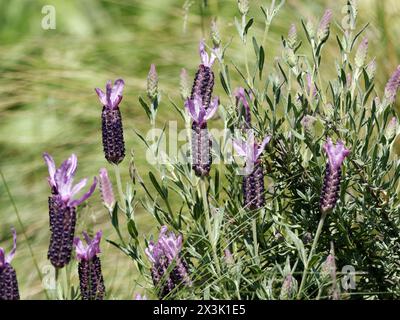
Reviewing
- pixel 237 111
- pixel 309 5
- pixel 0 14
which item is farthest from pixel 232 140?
pixel 0 14

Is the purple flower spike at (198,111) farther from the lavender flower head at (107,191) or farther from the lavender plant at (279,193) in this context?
the lavender flower head at (107,191)

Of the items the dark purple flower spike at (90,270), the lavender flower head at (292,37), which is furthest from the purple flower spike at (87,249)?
the lavender flower head at (292,37)

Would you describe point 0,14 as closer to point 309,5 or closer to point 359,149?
point 309,5

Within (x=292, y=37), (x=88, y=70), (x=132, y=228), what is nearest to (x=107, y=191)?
(x=132, y=228)

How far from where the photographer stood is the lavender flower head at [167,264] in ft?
4.84

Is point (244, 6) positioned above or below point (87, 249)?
above

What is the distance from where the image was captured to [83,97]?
10.4ft

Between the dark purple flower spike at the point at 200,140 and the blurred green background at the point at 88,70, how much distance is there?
3.64 feet

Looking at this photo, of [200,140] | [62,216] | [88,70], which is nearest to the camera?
[62,216]

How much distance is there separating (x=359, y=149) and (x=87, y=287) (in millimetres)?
577

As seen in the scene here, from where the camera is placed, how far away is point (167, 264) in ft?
4.96

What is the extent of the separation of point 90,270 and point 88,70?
6.35 feet

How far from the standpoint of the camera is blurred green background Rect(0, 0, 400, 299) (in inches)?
112

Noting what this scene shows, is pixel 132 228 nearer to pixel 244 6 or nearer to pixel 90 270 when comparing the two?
pixel 90 270
